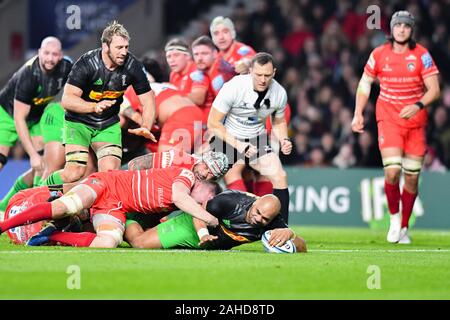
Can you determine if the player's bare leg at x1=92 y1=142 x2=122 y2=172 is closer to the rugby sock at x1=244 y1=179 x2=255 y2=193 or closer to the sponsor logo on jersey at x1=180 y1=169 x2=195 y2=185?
the sponsor logo on jersey at x1=180 y1=169 x2=195 y2=185

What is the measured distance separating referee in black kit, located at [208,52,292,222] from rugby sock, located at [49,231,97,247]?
6.87ft

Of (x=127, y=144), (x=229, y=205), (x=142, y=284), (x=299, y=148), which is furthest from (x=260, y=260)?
(x=299, y=148)

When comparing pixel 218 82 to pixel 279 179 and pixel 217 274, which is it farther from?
pixel 217 274

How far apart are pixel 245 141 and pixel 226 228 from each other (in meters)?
2.29

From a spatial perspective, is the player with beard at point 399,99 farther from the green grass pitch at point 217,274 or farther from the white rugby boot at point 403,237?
the green grass pitch at point 217,274

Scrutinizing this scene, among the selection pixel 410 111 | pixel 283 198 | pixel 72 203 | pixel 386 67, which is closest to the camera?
pixel 72 203

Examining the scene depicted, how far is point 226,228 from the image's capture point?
11.1 meters

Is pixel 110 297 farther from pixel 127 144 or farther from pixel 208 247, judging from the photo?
pixel 127 144

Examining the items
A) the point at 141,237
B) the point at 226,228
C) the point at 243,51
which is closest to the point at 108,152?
the point at 141,237

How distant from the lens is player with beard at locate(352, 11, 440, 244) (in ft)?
45.0

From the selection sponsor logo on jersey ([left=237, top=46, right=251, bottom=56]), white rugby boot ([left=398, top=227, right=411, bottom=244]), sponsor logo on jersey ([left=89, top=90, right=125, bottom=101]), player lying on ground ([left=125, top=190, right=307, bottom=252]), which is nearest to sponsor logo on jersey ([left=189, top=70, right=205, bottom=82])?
sponsor logo on jersey ([left=237, top=46, right=251, bottom=56])

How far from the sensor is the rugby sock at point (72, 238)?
1134 centimetres
